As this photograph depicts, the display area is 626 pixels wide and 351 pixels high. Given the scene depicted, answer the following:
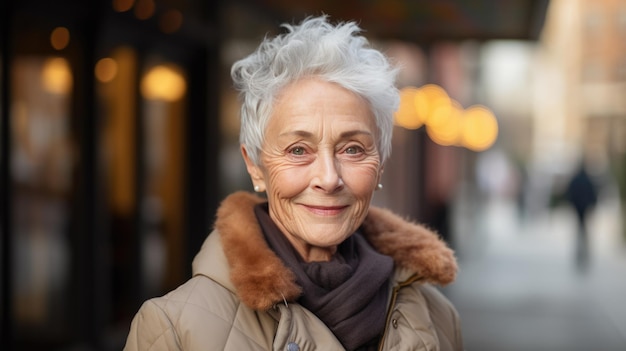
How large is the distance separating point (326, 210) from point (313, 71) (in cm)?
33

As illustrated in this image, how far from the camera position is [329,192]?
218 centimetres

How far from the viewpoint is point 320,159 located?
219cm

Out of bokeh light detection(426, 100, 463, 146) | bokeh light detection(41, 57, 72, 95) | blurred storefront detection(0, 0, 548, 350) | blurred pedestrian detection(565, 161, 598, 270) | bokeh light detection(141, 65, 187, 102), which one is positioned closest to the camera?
blurred storefront detection(0, 0, 548, 350)

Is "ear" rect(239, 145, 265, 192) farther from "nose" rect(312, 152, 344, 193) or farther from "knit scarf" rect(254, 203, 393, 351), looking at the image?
"nose" rect(312, 152, 344, 193)

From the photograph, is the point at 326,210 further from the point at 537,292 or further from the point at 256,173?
the point at 537,292

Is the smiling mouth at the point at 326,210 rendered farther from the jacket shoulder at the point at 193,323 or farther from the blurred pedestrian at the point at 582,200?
the blurred pedestrian at the point at 582,200

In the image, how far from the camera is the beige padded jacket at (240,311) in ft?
6.82

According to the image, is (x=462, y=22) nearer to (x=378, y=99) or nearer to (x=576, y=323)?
(x=576, y=323)

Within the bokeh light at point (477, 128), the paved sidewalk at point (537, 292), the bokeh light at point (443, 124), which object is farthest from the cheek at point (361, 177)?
the bokeh light at point (477, 128)

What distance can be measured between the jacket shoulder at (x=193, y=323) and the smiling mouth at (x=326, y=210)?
0.94 feet

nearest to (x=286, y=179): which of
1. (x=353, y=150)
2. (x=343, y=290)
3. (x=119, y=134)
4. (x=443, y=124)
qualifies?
(x=353, y=150)

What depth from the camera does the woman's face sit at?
2.17m

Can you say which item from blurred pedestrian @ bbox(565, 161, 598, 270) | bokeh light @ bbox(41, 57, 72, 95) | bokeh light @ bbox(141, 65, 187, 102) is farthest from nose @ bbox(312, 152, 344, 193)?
blurred pedestrian @ bbox(565, 161, 598, 270)

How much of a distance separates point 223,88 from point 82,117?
261 cm
